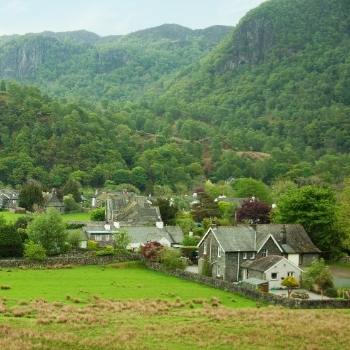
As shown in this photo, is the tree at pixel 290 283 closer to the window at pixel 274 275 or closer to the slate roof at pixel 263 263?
the window at pixel 274 275

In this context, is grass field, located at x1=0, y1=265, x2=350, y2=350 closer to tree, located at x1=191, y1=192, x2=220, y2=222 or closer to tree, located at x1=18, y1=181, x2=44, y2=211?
tree, located at x1=191, y1=192, x2=220, y2=222

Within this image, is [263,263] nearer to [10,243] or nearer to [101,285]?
[101,285]

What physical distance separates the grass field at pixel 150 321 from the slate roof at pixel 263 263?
21.0ft

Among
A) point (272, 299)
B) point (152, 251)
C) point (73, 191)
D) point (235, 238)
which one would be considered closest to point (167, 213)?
point (152, 251)

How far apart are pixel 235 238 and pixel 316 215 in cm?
1299

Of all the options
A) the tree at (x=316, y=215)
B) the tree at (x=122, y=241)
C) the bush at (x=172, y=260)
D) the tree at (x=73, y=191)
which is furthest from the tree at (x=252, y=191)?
the bush at (x=172, y=260)

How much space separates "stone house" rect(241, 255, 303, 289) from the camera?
55.9 m

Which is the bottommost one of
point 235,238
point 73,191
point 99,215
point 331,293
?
point 331,293

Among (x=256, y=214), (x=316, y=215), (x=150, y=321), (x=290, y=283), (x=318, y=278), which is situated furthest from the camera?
(x=256, y=214)

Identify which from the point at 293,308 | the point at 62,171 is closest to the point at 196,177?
the point at 62,171

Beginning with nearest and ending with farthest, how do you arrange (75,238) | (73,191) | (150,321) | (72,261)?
(150,321), (72,261), (75,238), (73,191)

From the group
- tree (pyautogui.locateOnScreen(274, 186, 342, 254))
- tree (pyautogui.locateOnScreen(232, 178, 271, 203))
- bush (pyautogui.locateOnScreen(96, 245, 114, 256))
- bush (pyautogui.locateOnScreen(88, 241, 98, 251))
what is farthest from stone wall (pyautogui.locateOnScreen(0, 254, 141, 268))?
tree (pyautogui.locateOnScreen(232, 178, 271, 203))

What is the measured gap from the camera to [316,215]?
229 feet

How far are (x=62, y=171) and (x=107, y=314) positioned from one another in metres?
135
